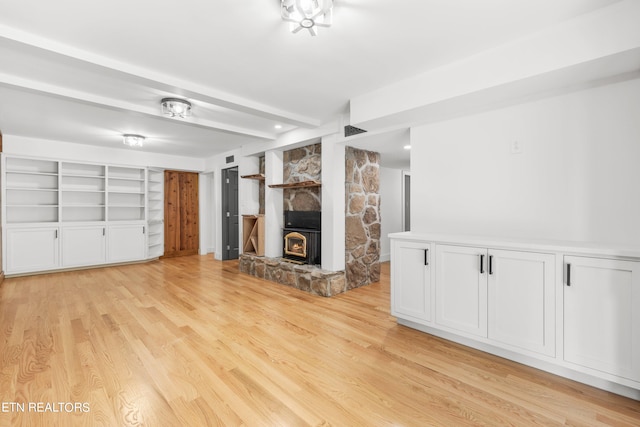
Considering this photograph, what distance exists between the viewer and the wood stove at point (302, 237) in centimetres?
455

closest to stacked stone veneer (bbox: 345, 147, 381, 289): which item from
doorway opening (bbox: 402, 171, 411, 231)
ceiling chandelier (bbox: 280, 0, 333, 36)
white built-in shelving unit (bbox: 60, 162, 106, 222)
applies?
doorway opening (bbox: 402, 171, 411, 231)

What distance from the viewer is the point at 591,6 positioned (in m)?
1.84

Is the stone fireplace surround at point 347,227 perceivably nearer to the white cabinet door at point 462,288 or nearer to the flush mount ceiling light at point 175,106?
the white cabinet door at point 462,288

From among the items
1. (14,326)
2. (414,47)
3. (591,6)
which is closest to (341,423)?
(414,47)

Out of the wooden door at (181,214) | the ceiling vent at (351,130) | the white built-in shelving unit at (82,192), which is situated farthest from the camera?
the wooden door at (181,214)

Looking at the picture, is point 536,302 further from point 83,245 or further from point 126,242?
point 83,245

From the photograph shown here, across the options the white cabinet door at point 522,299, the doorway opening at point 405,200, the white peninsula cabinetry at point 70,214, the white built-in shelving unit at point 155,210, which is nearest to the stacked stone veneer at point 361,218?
the doorway opening at point 405,200

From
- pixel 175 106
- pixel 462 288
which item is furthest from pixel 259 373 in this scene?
pixel 175 106

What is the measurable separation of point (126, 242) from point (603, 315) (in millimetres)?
7422

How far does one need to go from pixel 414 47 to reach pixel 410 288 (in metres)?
2.17

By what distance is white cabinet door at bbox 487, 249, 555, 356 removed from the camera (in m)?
2.11

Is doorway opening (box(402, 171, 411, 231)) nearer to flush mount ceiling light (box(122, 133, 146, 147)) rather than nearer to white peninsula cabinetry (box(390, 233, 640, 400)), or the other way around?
white peninsula cabinetry (box(390, 233, 640, 400))

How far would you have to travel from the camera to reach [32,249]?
17.0ft

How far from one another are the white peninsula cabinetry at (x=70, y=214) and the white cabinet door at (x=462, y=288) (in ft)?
20.7
